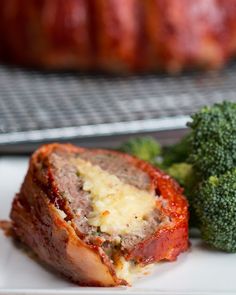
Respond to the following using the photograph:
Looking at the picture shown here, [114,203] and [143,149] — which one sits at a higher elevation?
[114,203]

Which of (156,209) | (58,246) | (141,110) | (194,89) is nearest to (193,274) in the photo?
(156,209)

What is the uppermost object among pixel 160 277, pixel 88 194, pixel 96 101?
pixel 88 194

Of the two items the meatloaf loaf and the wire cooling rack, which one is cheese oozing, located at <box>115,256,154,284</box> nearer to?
the wire cooling rack

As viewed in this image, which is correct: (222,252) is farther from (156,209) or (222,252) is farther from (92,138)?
(92,138)

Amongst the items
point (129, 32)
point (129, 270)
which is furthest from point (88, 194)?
point (129, 32)

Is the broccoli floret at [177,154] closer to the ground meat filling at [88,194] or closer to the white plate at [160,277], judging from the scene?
the ground meat filling at [88,194]

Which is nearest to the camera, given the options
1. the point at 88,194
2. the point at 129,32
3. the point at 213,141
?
the point at 88,194

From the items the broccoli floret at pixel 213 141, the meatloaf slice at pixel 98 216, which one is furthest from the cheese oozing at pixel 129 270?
the broccoli floret at pixel 213 141

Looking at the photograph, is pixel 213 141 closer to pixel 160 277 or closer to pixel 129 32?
pixel 160 277
